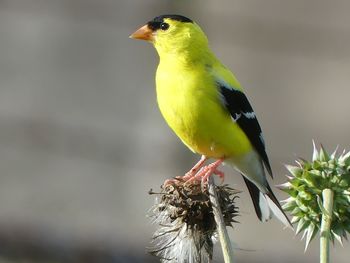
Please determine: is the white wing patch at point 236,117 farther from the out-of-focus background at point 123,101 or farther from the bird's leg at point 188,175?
the out-of-focus background at point 123,101

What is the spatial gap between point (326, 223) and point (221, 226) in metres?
0.28

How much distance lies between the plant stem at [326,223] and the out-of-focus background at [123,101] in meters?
4.96

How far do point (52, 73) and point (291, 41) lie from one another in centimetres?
209

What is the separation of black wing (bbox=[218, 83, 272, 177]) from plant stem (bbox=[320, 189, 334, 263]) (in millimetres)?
1012

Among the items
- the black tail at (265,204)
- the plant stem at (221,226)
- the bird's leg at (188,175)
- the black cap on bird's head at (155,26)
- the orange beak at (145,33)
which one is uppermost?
the black cap on bird's head at (155,26)

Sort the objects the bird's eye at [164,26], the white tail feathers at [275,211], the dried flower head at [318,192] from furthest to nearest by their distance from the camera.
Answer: the bird's eye at [164,26]
the white tail feathers at [275,211]
the dried flower head at [318,192]

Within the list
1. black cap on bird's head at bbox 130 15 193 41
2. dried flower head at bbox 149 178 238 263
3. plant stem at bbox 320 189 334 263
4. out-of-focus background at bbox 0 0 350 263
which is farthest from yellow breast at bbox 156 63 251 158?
out-of-focus background at bbox 0 0 350 263

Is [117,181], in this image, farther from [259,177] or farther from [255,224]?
[259,177]

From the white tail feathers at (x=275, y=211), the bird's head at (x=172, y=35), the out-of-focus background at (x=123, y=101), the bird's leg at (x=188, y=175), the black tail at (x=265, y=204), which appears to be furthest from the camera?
the out-of-focus background at (x=123, y=101)

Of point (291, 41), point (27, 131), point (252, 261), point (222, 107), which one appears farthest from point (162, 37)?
point (27, 131)

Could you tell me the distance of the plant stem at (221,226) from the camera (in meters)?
2.59

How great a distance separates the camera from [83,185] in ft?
28.3

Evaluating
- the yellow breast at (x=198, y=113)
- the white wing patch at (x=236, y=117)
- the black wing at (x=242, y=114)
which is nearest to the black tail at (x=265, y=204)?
the black wing at (x=242, y=114)

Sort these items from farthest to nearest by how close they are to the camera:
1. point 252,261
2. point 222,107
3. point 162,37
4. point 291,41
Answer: point 291,41
point 252,261
point 162,37
point 222,107
